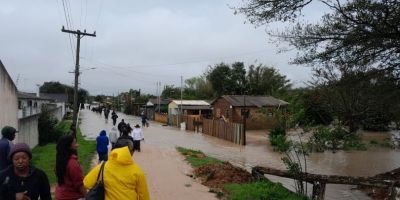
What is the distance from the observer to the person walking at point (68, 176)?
5.68 m

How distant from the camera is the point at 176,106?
64.5m

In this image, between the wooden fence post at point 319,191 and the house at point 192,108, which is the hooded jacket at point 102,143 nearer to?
the wooden fence post at point 319,191

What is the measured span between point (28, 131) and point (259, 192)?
13.9 m

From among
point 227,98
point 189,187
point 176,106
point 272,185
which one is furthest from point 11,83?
point 176,106

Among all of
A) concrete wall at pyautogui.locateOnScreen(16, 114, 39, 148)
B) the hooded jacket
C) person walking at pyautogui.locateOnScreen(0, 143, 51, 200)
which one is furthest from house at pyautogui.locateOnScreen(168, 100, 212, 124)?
person walking at pyautogui.locateOnScreen(0, 143, 51, 200)

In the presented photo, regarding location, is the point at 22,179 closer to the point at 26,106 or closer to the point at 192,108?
the point at 26,106

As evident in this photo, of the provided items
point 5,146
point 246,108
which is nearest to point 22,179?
point 5,146

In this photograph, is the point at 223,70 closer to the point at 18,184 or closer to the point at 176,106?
the point at 176,106

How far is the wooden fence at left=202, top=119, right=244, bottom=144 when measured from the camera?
3262 cm

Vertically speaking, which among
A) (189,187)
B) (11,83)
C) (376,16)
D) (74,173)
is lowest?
(189,187)

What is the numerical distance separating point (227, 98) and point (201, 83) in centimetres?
4184

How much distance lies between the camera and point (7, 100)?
16453mm

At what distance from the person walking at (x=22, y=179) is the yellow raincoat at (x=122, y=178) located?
54cm

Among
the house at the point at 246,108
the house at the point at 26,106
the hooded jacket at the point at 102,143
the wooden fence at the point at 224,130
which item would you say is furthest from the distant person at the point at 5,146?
the house at the point at 246,108
